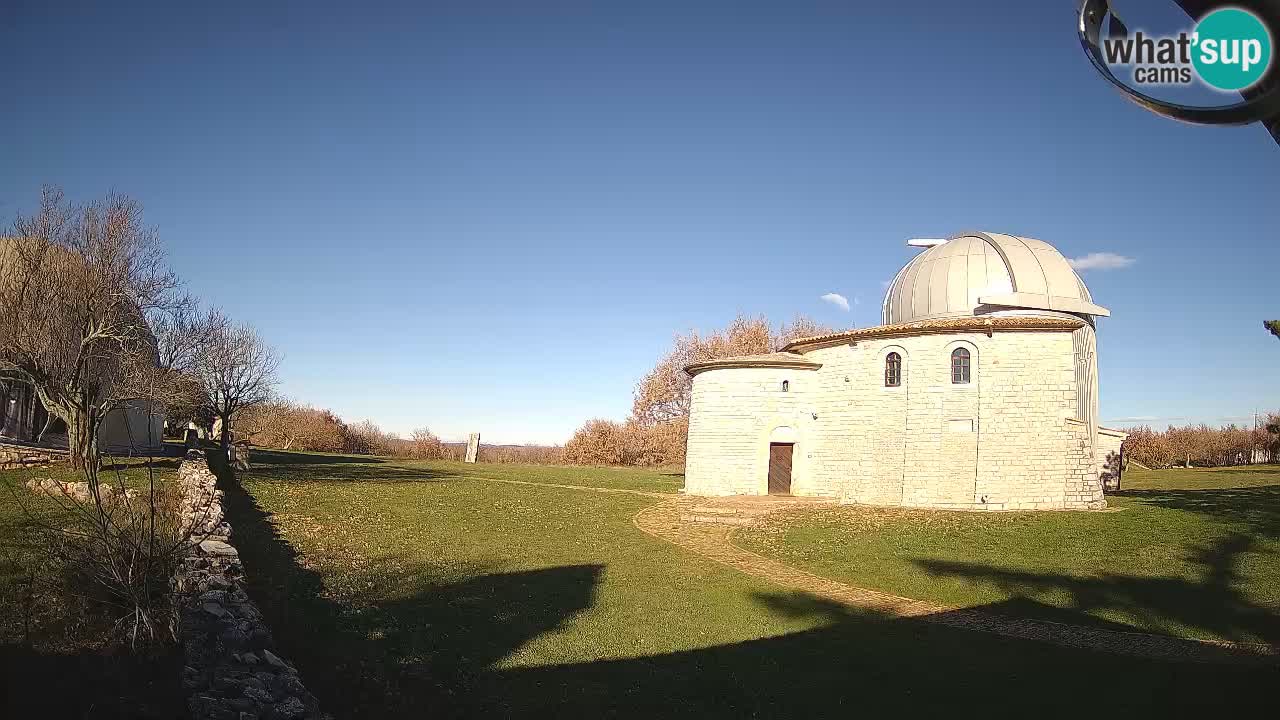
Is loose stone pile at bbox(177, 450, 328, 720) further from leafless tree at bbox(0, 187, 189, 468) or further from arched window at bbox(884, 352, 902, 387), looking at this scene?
arched window at bbox(884, 352, 902, 387)

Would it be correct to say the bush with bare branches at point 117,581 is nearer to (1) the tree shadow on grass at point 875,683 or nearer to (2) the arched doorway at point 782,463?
(1) the tree shadow on grass at point 875,683

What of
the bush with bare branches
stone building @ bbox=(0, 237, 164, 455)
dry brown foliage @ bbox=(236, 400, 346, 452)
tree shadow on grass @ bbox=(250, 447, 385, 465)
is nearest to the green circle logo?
the bush with bare branches

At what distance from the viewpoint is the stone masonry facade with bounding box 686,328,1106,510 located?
20797 mm

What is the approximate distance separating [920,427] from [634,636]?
16.8 meters

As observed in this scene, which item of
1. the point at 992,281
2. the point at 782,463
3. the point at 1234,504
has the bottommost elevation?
the point at 1234,504

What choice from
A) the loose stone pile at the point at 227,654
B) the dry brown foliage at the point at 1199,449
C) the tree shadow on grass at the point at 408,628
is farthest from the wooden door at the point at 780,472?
the dry brown foliage at the point at 1199,449

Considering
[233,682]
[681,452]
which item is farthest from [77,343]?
[681,452]

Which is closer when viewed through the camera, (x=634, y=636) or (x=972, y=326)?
(x=634, y=636)

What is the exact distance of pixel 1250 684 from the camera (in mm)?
6488

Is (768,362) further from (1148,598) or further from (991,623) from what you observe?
(991,623)

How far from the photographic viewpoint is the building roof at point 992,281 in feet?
74.6

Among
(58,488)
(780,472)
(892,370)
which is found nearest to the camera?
(58,488)

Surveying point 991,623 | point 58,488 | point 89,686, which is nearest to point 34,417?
point 58,488

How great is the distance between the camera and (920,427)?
867 inches
